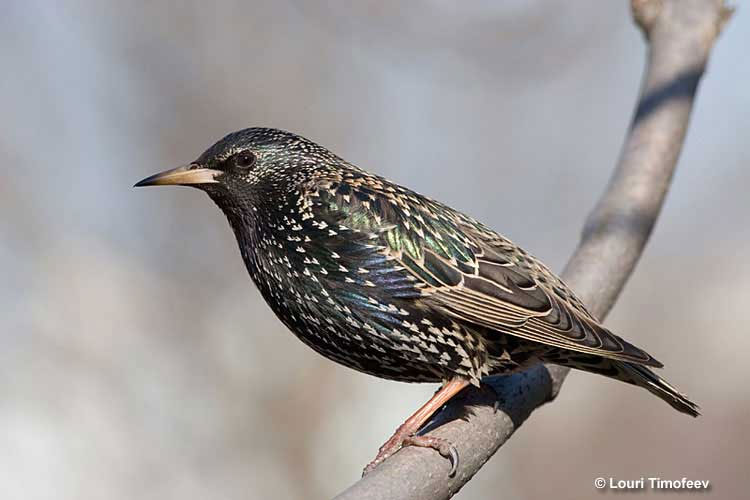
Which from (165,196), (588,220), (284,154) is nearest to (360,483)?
(284,154)

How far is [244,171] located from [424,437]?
4.59 ft

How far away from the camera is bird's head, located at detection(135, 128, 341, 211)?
14.7ft

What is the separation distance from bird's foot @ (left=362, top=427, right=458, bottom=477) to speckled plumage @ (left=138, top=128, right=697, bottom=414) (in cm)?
36

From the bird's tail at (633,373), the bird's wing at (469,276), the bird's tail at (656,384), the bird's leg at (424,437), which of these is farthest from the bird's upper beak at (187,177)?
the bird's tail at (656,384)

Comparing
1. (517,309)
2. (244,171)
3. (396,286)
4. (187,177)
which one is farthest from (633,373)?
(187,177)

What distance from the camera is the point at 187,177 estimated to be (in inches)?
176

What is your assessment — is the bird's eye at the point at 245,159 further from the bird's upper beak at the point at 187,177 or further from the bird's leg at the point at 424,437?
the bird's leg at the point at 424,437

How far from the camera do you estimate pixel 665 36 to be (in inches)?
219

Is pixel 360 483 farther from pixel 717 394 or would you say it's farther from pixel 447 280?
pixel 717 394

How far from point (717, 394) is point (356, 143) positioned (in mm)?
4071

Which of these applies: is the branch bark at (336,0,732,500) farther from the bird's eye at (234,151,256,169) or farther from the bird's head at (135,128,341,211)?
the bird's eye at (234,151,256,169)

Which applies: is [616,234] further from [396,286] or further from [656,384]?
[396,286]

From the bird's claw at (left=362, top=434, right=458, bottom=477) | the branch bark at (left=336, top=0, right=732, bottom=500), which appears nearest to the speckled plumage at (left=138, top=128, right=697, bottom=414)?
the branch bark at (left=336, top=0, right=732, bottom=500)

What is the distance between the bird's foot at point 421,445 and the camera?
11.9ft
